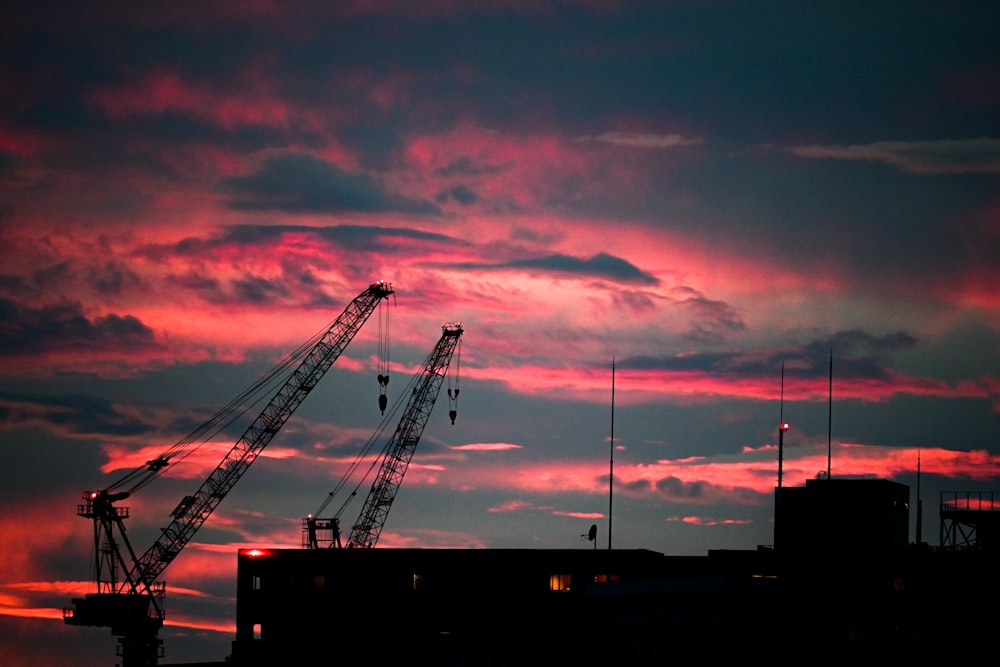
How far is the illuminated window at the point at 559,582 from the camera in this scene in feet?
483

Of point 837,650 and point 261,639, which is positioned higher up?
point 837,650

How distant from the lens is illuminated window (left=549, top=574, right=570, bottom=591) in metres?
147

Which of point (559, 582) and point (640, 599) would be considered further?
point (559, 582)

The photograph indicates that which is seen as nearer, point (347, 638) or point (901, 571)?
point (901, 571)

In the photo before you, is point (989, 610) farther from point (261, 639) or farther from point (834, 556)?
point (261, 639)

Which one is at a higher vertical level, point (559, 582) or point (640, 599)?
point (640, 599)

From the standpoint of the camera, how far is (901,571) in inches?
4424

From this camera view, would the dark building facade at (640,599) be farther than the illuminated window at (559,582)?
No

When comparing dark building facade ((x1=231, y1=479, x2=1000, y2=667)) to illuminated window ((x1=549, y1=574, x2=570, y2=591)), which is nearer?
dark building facade ((x1=231, y1=479, x2=1000, y2=667))

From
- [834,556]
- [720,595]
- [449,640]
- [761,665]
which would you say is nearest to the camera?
[761,665]

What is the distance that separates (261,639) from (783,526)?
5820 centimetres

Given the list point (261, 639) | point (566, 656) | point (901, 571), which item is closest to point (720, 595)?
point (566, 656)

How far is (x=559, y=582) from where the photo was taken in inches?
5827

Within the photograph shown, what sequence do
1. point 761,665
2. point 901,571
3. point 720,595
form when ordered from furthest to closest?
point 901,571, point 720,595, point 761,665
